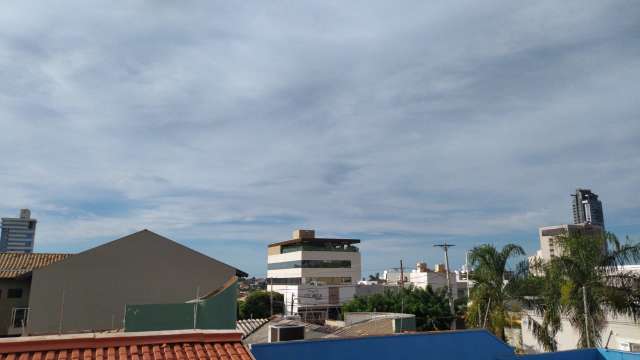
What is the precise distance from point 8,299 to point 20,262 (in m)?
3.24

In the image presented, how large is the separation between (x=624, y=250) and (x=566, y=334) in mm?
6061

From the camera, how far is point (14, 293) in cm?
2775

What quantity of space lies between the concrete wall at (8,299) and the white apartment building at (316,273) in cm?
4827

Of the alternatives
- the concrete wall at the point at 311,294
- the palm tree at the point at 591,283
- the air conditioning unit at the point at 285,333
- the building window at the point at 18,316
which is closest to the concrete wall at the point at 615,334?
the palm tree at the point at 591,283

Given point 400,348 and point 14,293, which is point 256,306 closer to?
point 14,293

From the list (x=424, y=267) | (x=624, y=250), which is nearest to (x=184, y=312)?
(x=624, y=250)

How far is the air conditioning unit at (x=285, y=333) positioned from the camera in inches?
526

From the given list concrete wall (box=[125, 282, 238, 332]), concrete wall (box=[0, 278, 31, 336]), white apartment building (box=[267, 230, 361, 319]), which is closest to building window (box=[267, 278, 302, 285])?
white apartment building (box=[267, 230, 361, 319])

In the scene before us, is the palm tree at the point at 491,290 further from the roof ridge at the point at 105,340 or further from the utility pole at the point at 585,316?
the roof ridge at the point at 105,340

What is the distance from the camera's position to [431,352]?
10.7 m

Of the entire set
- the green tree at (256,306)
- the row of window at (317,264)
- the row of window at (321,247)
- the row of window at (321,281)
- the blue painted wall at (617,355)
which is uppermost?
the row of window at (321,247)

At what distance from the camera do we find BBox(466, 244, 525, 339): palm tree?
24.9 meters

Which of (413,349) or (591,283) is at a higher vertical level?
(591,283)

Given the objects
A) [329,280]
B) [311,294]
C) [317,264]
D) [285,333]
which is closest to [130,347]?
[285,333]
